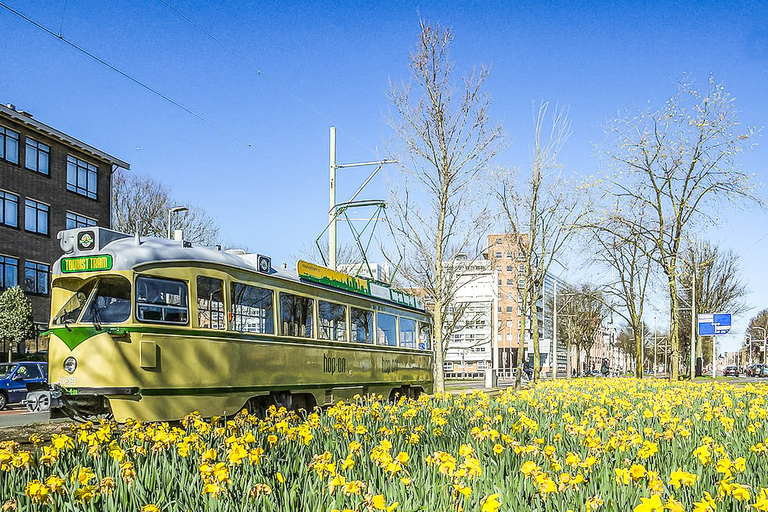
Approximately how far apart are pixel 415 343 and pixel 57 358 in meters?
10.4

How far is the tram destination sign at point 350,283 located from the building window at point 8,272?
25.4 meters

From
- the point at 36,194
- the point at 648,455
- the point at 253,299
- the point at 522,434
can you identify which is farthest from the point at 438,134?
the point at 36,194

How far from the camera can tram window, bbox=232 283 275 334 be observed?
1208cm

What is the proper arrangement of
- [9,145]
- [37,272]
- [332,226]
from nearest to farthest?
[332,226]
[9,145]
[37,272]

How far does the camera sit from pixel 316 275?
47.6 ft

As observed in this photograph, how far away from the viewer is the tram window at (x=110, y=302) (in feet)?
A: 35.3

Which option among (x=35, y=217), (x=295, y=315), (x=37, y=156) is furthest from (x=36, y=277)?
(x=295, y=315)

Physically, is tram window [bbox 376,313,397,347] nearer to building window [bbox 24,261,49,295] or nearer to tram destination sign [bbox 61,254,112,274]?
tram destination sign [bbox 61,254,112,274]

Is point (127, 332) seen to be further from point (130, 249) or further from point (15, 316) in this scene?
point (15, 316)

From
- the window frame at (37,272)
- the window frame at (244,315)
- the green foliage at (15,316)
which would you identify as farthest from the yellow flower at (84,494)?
the window frame at (37,272)

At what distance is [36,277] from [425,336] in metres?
26.4

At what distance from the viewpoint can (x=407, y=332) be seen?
19391 mm

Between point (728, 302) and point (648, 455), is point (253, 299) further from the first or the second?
point (728, 302)

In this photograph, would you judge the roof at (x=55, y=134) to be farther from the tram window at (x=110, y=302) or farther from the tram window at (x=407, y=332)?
the tram window at (x=110, y=302)
